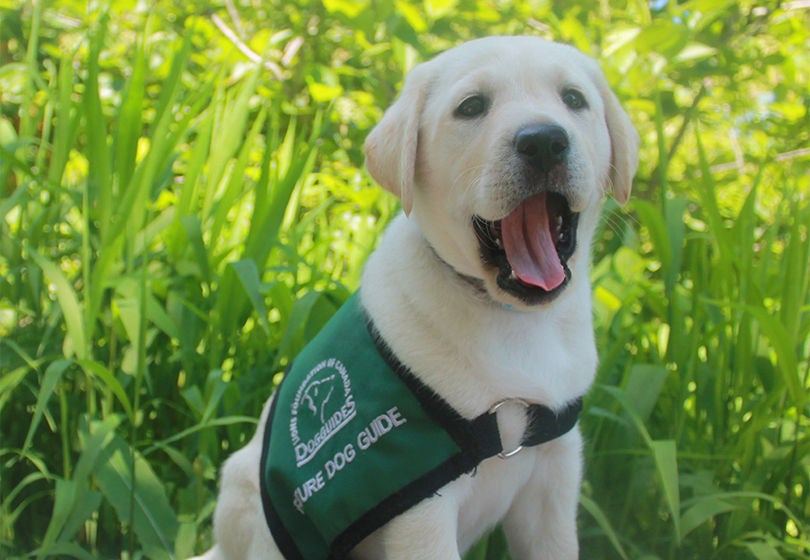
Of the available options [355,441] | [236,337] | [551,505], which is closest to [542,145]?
[355,441]

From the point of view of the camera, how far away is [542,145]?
167 centimetres

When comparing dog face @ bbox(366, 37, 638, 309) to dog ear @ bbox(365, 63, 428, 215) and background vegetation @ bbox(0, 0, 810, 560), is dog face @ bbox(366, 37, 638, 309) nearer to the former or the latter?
dog ear @ bbox(365, 63, 428, 215)

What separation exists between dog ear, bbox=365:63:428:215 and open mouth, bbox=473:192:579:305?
0.54 ft

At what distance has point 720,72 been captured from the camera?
3627 mm

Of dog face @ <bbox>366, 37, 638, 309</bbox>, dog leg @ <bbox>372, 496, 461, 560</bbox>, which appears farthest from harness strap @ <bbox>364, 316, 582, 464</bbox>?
dog face @ <bbox>366, 37, 638, 309</bbox>

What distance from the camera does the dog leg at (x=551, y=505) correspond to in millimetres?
1923

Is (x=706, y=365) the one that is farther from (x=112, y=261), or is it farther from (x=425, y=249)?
(x=112, y=261)

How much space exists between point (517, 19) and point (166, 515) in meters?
2.41

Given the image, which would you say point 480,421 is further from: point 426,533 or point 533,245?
point 533,245

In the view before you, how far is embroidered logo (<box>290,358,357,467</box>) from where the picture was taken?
1841 mm

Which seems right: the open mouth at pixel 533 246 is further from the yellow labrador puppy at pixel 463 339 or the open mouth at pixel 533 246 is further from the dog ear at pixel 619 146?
the dog ear at pixel 619 146

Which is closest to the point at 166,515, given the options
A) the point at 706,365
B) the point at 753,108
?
the point at 706,365

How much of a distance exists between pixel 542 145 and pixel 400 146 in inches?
12.4

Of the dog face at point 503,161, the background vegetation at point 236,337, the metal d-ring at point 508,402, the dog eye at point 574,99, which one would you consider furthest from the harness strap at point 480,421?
the dog eye at point 574,99
